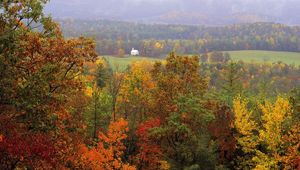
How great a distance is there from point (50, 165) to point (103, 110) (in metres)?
24.8

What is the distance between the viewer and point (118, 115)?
181 feet

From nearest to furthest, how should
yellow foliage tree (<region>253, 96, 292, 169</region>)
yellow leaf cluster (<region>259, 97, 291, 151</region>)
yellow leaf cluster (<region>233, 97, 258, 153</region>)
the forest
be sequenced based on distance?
the forest < yellow foliage tree (<region>253, 96, 292, 169</region>) < yellow leaf cluster (<region>259, 97, 291, 151</region>) < yellow leaf cluster (<region>233, 97, 258, 153</region>)

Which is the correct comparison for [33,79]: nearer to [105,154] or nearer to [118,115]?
[105,154]

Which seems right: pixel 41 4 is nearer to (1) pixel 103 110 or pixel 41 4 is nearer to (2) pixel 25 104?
(2) pixel 25 104

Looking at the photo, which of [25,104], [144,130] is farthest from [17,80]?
[144,130]

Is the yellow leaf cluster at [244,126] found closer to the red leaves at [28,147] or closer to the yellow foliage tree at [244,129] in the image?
the yellow foliage tree at [244,129]

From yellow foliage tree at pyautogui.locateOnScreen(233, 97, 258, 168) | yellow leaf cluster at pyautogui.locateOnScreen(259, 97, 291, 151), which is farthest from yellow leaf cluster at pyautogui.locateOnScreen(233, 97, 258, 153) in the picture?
yellow leaf cluster at pyautogui.locateOnScreen(259, 97, 291, 151)

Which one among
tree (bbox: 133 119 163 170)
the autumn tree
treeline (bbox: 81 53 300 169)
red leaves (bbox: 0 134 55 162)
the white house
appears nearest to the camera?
red leaves (bbox: 0 134 55 162)

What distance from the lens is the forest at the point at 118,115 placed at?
69.4ft

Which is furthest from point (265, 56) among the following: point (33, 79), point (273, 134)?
point (33, 79)

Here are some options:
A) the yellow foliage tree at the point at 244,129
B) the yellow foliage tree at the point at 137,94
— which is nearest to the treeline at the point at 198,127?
the yellow foliage tree at the point at 244,129

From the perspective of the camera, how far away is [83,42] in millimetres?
23828

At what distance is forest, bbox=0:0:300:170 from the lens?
21156 mm

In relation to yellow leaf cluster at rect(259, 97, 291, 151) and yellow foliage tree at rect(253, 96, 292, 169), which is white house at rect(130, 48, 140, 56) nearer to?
yellow foliage tree at rect(253, 96, 292, 169)
